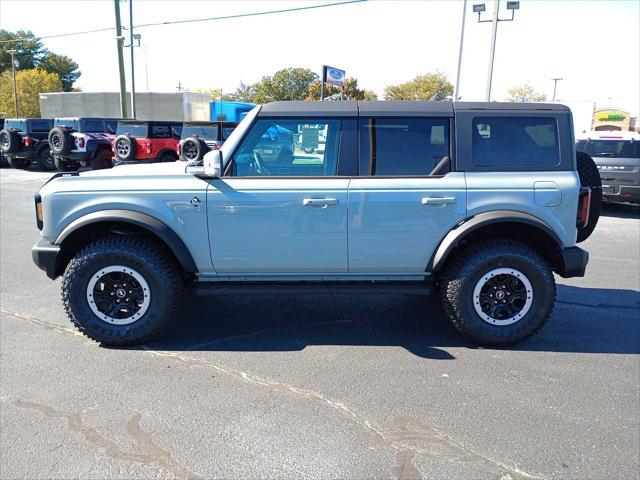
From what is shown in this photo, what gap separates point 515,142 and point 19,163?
21906 mm

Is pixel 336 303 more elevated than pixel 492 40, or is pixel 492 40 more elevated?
pixel 492 40

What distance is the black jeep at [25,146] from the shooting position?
64.7ft

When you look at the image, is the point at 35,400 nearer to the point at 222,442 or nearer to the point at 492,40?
the point at 222,442

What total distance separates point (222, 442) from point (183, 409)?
0.47m

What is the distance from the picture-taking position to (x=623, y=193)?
1087 cm

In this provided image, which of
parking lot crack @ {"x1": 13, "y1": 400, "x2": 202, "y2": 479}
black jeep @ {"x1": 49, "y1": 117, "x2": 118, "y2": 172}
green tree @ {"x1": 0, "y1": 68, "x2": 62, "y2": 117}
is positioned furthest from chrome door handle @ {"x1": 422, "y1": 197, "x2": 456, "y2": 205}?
green tree @ {"x1": 0, "y1": 68, "x2": 62, "y2": 117}

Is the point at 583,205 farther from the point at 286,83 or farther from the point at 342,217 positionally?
the point at 286,83

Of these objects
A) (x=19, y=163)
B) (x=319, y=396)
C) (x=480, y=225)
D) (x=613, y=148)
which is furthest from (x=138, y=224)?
(x=19, y=163)

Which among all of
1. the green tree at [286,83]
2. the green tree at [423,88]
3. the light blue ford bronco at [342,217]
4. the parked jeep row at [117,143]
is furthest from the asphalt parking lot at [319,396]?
the green tree at [286,83]

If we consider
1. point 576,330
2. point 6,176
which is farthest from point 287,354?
point 6,176

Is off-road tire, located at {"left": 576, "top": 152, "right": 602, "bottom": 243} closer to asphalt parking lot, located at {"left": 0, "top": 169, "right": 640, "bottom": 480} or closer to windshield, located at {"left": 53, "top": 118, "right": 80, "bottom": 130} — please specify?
asphalt parking lot, located at {"left": 0, "top": 169, "right": 640, "bottom": 480}

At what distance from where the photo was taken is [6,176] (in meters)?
18.2

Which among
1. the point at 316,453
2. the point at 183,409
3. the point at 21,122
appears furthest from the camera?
the point at 21,122

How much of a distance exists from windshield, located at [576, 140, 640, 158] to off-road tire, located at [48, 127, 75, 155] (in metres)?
15.5
